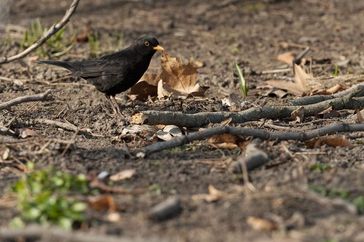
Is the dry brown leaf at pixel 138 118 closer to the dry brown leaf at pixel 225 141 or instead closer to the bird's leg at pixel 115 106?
the bird's leg at pixel 115 106

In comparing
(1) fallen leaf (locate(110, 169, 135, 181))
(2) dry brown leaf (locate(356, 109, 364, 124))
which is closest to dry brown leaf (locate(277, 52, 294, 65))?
(2) dry brown leaf (locate(356, 109, 364, 124))

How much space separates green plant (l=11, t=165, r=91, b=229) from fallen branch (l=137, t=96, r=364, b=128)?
1684 millimetres

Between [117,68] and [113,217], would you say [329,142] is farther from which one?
[117,68]

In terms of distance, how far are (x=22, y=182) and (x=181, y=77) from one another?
3.49 m

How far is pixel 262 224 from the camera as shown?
4.25 metres

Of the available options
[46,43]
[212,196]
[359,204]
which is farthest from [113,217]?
[46,43]

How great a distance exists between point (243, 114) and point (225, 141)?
866 millimetres

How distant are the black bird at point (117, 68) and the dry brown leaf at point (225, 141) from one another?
2.13 m

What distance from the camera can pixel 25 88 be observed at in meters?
8.45

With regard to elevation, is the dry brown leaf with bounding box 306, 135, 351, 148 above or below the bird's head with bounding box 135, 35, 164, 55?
below

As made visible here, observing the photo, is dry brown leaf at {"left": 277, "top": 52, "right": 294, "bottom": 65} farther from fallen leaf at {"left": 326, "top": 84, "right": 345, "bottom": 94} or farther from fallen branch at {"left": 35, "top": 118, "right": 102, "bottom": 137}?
fallen branch at {"left": 35, "top": 118, "right": 102, "bottom": 137}

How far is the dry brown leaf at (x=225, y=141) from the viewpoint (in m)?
6.01

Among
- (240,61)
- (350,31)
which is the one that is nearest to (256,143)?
(240,61)

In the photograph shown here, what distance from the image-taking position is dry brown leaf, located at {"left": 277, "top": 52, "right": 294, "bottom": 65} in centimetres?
970
